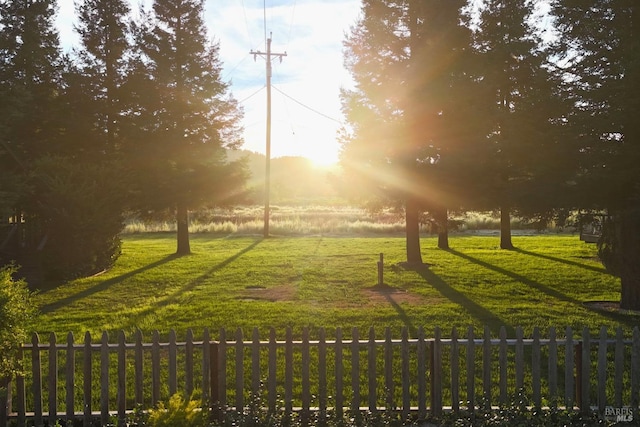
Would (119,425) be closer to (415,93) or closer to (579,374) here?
(579,374)

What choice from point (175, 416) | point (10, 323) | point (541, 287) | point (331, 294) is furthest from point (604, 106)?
point (10, 323)

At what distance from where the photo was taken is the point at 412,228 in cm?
2100

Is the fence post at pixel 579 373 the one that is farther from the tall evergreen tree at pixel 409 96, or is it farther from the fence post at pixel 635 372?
the tall evergreen tree at pixel 409 96

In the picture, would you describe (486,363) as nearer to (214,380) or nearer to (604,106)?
(214,380)

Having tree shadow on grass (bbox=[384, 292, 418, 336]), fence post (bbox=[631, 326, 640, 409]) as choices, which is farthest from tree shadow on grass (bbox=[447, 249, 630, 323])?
fence post (bbox=[631, 326, 640, 409])

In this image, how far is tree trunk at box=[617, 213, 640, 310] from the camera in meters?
12.6

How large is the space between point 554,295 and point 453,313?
4.52 m

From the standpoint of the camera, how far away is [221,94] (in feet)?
88.5

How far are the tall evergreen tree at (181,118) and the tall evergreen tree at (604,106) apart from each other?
1802 cm

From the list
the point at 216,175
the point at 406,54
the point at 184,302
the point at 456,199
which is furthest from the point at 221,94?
the point at 184,302

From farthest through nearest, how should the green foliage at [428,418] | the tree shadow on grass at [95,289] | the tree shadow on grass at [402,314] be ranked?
the tree shadow on grass at [95,289], the tree shadow on grass at [402,314], the green foliage at [428,418]

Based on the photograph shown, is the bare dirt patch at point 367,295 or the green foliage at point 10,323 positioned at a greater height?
the green foliage at point 10,323

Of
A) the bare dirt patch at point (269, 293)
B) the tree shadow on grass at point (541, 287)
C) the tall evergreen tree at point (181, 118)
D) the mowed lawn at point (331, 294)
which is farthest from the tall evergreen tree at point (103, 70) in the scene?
the tree shadow on grass at point (541, 287)

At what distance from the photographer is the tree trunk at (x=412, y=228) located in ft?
67.4
